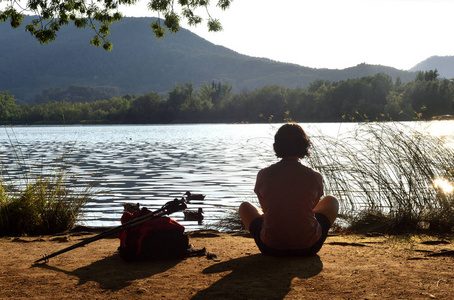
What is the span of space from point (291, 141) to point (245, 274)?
4.35 feet

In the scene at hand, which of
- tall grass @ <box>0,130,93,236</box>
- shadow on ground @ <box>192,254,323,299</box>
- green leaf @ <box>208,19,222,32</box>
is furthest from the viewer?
green leaf @ <box>208,19,222,32</box>

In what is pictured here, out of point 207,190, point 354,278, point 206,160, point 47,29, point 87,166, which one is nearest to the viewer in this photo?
point 354,278

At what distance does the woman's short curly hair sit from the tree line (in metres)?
62.2

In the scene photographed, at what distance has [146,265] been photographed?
5.10m

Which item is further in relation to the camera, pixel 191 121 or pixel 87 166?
pixel 191 121

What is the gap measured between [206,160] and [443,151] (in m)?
18.2

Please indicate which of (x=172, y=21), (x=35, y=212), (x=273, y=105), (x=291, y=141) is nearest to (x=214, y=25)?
(x=172, y=21)

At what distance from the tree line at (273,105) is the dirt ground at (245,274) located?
61.5m

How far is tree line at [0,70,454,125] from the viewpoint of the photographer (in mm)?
77750

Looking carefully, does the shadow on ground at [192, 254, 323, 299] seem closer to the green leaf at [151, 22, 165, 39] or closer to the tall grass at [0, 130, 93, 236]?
the tall grass at [0, 130, 93, 236]

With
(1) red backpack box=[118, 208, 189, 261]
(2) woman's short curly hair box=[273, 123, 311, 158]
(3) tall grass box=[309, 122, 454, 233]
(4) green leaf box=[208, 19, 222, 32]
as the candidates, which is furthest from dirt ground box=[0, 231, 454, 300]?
(4) green leaf box=[208, 19, 222, 32]

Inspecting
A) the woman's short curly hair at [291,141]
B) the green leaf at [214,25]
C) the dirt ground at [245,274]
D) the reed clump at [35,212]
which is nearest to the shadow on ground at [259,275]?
the dirt ground at [245,274]

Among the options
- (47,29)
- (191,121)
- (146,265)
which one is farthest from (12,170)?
(191,121)

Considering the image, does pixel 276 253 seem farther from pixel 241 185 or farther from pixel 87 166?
pixel 87 166
